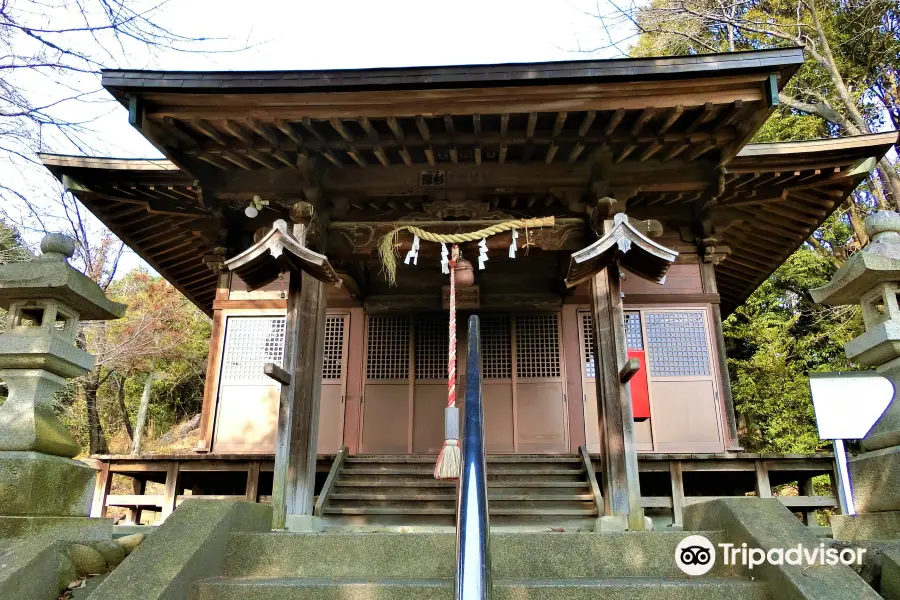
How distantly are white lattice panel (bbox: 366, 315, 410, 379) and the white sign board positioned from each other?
5367 mm

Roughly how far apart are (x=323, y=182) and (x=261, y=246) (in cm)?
118

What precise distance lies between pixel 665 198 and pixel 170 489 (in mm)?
6609

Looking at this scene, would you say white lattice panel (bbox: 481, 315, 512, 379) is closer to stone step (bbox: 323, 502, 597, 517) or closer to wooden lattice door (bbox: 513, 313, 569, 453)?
wooden lattice door (bbox: 513, 313, 569, 453)

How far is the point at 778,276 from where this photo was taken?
15.9 m

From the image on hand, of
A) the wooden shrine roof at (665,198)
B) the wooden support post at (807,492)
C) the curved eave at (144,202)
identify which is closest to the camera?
the wooden shrine roof at (665,198)

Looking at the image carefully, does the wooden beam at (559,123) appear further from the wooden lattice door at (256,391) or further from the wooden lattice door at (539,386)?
the wooden lattice door at (256,391)

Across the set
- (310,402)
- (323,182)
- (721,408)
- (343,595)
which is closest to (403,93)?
(323,182)

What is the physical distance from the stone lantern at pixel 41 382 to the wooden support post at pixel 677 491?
5.76 m

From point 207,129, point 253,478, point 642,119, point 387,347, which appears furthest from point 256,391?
point 642,119

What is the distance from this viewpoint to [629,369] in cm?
469

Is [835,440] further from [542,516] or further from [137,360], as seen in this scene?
[137,360]

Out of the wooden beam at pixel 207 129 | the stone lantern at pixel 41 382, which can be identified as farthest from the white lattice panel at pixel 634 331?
the stone lantern at pixel 41 382

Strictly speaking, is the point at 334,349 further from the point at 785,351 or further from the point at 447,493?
the point at 785,351

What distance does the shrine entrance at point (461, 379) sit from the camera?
7.83 m
